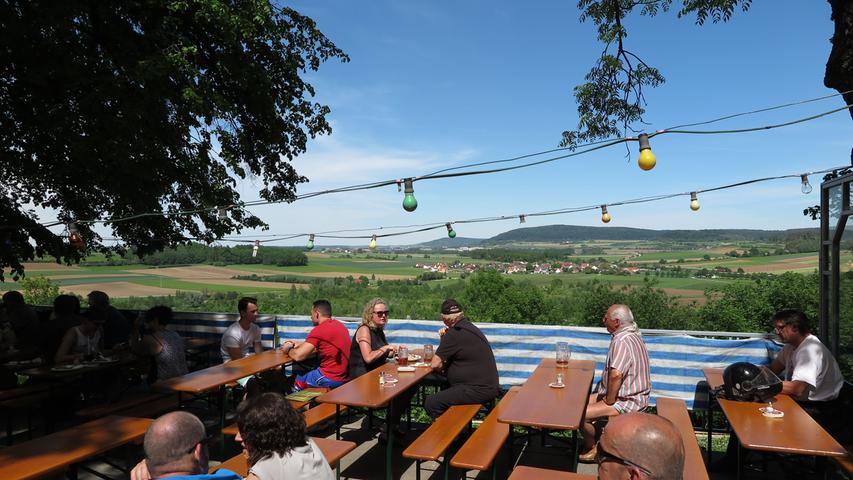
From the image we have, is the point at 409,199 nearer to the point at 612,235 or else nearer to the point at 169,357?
the point at 169,357

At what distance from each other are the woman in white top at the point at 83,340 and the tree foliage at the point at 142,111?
1.47 metres

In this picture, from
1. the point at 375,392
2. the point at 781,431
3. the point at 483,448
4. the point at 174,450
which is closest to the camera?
the point at 174,450

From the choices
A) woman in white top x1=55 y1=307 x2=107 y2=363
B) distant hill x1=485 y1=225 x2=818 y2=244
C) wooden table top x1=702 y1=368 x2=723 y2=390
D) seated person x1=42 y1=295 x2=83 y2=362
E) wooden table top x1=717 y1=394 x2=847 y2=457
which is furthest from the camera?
distant hill x1=485 y1=225 x2=818 y2=244

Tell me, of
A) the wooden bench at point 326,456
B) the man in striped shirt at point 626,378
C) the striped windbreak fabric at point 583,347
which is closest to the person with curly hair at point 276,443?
the wooden bench at point 326,456

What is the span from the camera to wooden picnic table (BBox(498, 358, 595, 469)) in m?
3.61

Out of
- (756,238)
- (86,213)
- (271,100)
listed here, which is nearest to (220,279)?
(86,213)

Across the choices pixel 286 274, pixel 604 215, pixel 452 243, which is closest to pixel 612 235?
pixel 452 243

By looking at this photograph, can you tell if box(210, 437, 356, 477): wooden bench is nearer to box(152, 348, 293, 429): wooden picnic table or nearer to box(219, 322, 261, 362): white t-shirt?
box(152, 348, 293, 429): wooden picnic table

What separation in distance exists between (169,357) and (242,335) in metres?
1.02

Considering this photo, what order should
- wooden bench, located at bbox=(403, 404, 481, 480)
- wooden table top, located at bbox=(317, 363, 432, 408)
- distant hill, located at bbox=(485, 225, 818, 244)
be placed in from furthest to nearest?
distant hill, located at bbox=(485, 225, 818, 244), wooden table top, located at bbox=(317, 363, 432, 408), wooden bench, located at bbox=(403, 404, 481, 480)

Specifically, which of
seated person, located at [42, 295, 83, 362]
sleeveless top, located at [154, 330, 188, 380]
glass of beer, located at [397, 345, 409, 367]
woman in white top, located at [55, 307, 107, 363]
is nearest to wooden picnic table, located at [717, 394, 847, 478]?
glass of beer, located at [397, 345, 409, 367]

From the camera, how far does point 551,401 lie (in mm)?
4137

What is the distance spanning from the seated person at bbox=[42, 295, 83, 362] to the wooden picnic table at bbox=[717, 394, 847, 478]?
23.4 feet

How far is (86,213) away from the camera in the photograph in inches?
450
